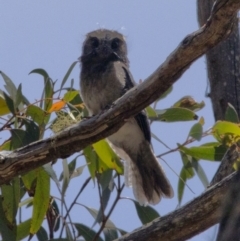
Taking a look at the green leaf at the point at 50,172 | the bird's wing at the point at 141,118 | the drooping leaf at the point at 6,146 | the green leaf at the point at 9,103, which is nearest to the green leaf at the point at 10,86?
the green leaf at the point at 9,103

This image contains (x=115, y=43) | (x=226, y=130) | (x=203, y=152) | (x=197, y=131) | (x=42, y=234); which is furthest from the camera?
(x=115, y=43)

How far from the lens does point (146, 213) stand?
2990mm

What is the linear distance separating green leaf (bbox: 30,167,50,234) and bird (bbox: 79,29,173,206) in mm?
727

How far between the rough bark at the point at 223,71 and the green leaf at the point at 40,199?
2.42 feet

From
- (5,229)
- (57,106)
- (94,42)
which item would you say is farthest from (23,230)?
(94,42)

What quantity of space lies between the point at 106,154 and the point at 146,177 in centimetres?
86

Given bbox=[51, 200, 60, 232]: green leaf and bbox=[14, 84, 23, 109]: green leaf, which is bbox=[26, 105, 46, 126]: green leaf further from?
bbox=[51, 200, 60, 232]: green leaf

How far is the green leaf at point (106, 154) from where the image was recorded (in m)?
2.77

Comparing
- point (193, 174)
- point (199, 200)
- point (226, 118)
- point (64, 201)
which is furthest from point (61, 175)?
point (199, 200)

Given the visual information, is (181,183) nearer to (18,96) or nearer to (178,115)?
(178,115)

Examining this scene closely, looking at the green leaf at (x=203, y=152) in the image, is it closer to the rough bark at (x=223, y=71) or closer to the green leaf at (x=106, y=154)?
the rough bark at (x=223, y=71)

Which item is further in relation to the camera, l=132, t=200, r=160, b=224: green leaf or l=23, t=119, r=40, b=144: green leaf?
l=132, t=200, r=160, b=224: green leaf

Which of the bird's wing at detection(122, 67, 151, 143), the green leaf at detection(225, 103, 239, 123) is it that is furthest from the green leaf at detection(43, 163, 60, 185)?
the bird's wing at detection(122, 67, 151, 143)

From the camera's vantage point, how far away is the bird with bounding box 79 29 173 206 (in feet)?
11.4
